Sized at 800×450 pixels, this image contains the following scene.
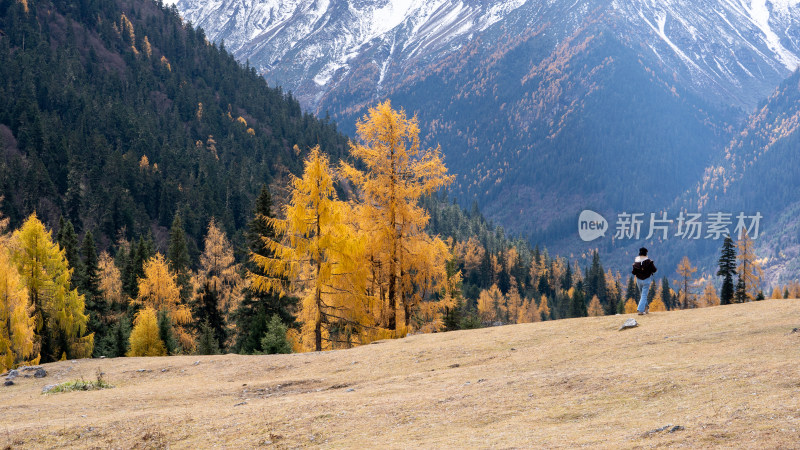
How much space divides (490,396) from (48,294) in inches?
1436

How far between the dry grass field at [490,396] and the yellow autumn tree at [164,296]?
3159cm

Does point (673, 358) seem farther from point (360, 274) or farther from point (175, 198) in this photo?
point (175, 198)

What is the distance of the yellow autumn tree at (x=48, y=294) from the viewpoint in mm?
37875

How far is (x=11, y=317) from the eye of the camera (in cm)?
3450

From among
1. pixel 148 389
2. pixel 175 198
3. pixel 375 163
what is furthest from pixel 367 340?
pixel 175 198

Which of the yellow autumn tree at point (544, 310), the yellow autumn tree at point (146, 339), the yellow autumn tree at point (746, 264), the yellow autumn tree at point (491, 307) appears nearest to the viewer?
the yellow autumn tree at point (146, 339)

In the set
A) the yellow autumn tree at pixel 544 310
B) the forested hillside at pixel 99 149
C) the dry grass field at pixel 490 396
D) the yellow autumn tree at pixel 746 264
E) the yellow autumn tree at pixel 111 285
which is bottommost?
the dry grass field at pixel 490 396

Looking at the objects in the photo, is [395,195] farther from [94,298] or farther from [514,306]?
[514,306]

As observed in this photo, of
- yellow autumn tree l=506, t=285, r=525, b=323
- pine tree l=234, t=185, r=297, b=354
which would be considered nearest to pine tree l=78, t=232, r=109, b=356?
pine tree l=234, t=185, r=297, b=354

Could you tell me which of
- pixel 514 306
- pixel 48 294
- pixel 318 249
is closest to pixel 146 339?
pixel 48 294

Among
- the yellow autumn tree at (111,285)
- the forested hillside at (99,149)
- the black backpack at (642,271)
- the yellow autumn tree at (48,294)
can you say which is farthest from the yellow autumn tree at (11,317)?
the forested hillside at (99,149)

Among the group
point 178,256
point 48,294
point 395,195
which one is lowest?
point 48,294

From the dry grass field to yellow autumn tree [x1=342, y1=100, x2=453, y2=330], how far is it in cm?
842

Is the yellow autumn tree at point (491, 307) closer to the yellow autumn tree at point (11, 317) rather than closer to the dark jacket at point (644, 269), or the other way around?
the yellow autumn tree at point (11, 317)
